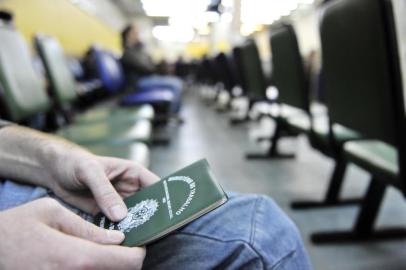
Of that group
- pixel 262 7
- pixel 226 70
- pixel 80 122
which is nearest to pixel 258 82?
pixel 80 122

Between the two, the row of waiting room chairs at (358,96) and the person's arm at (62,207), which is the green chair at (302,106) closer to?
the row of waiting room chairs at (358,96)

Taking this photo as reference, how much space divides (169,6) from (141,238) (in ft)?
44.8

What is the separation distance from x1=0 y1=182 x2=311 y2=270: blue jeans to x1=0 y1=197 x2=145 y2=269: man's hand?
0.09 meters

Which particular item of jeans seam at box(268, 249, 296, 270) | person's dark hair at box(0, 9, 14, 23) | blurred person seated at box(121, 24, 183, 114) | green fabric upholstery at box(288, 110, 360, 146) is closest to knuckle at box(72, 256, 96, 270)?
jeans seam at box(268, 249, 296, 270)

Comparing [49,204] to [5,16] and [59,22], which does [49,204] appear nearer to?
[5,16]

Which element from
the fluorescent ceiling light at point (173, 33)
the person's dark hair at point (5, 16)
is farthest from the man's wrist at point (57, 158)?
the fluorescent ceiling light at point (173, 33)

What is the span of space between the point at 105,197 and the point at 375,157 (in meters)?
0.99

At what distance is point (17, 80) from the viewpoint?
1516mm

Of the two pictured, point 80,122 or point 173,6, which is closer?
point 80,122

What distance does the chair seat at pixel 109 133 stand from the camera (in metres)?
1.40

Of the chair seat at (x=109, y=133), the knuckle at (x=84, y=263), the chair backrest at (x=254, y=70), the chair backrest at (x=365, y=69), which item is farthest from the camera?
the chair backrest at (x=254, y=70)

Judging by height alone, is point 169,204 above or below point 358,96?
above

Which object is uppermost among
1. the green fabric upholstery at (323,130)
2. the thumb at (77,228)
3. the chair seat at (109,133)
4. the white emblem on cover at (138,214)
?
the thumb at (77,228)

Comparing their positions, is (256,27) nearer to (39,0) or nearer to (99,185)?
(39,0)
